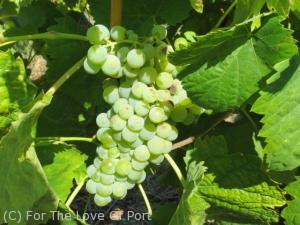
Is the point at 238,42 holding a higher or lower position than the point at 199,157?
higher

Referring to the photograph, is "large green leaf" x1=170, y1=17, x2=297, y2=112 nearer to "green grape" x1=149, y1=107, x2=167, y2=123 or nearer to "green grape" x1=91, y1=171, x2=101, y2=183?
"green grape" x1=149, y1=107, x2=167, y2=123

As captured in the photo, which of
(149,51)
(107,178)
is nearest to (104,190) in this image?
(107,178)

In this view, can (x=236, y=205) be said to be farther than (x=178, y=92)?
Yes

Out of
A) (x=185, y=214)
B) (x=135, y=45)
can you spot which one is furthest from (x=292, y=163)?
(x=135, y=45)

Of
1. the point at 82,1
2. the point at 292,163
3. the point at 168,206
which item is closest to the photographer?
the point at 292,163

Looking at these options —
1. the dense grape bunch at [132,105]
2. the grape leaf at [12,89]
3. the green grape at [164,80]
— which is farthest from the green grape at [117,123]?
the grape leaf at [12,89]

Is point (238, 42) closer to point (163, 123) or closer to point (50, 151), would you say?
point (163, 123)

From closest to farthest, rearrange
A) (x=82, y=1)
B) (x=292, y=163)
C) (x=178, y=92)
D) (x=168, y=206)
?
(x=292, y=163) → (x=178, y=92) → (x=168, y=206) → (x=82, y=1)

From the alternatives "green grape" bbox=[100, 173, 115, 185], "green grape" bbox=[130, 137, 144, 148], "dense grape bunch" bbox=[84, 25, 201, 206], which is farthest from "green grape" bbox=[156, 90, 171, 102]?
"green grape" bbox=[100, 173, 115, 185]
